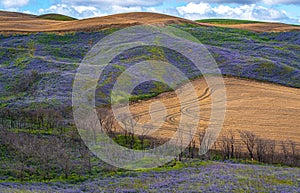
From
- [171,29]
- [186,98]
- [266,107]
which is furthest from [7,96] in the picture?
[171,29]

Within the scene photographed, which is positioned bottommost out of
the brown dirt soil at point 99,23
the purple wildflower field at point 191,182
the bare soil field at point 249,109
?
the purple wildflower field at point 191,182

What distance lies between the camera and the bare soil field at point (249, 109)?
1442 inches

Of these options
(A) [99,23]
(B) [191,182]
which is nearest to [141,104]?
(B) [191,182]

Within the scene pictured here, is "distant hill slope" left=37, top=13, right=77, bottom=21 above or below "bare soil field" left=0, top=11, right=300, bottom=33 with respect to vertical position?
above

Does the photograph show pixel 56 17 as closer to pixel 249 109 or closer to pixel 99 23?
pixel 99 23

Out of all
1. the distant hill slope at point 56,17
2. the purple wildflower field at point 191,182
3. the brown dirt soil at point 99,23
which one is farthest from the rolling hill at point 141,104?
the distant hill slope at point 56,17

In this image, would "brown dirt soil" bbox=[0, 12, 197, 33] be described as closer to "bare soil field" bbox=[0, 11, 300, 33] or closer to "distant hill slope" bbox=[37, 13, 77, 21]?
"bare soil field" bbox=[0, 11, 300, 33]

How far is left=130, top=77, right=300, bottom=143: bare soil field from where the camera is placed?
3662cm

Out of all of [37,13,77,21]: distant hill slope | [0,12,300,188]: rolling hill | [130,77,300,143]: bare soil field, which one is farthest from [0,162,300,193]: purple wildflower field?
[37,13,77,21]: distant hill slope

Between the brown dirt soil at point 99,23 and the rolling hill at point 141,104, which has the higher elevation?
the brown dirt soil at point 99,23

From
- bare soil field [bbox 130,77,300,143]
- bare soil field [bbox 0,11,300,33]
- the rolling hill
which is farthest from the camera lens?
bare soil field [bbox 0,11,300,33]

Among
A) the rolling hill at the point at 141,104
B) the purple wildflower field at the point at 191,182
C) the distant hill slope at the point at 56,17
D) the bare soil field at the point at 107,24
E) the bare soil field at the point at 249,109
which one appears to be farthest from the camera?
the distant hill slope at the point at 56,17

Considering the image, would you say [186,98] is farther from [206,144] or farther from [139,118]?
[206,144]

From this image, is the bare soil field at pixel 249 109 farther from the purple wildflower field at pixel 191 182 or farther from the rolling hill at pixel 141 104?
the purple wildflower field at pixel 191 182
